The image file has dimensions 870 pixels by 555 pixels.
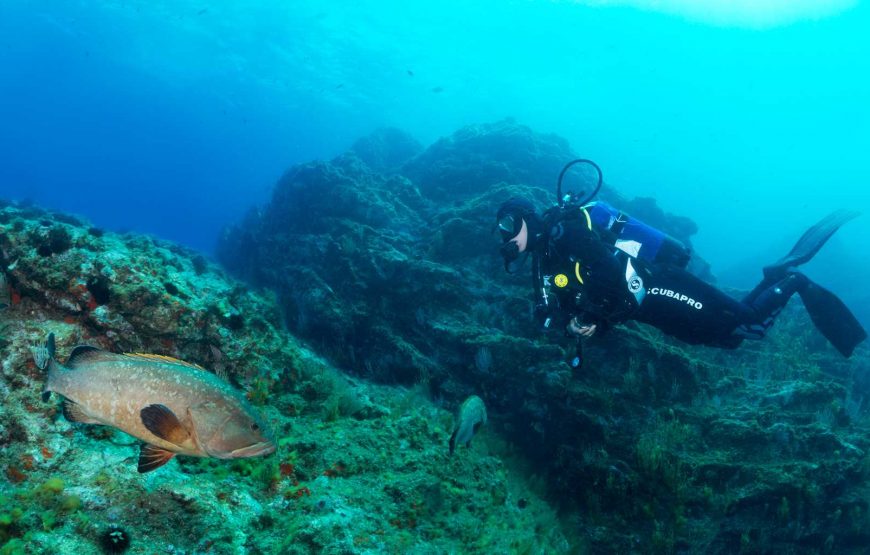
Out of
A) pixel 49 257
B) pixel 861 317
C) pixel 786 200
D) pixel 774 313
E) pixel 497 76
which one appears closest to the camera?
pixel 49 257

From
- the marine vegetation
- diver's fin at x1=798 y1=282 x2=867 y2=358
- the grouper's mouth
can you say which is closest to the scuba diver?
diver's fin at x1=798 y1=282 x2=867 y2=358

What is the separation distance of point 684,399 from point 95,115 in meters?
132

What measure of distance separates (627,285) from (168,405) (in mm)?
5267

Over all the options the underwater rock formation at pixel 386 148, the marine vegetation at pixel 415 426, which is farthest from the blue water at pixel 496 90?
the marine vegetation at pixel 415 426

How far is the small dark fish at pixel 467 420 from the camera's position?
156 inches

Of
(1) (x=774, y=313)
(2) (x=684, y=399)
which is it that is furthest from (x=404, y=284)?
(1) (x=774, y=313)

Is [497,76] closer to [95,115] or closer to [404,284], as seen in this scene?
[404,284]

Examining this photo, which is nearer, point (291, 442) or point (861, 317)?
point (291, 442)

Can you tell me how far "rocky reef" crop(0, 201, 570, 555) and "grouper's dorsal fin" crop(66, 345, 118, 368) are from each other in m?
0.97

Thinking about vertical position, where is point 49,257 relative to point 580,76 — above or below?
below

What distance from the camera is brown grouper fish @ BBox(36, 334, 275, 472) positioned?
6.28 feet

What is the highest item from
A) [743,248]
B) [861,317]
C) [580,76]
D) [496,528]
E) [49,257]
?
[580,76]

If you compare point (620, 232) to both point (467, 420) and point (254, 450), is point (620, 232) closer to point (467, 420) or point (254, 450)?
point (467, 420)

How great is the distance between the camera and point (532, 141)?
2153 cm
